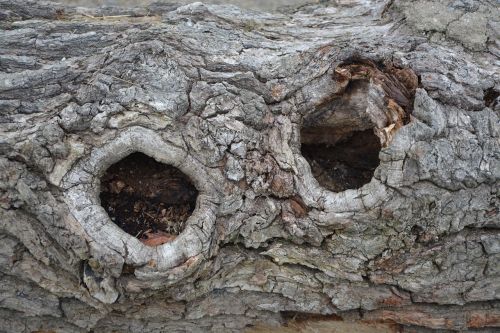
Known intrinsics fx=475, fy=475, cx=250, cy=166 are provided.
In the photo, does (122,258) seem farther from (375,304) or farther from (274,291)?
(375,304)

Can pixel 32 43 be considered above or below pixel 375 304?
above

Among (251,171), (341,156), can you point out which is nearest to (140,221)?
(251,171)

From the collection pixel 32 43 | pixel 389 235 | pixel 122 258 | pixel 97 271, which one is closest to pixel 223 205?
pixel 122 258

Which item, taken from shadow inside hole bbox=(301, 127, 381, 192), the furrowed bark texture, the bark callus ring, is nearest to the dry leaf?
the bark callus ring

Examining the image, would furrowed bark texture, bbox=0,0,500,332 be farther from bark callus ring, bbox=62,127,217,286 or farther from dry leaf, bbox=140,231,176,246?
dry leaf, bbox=140,231,176,246

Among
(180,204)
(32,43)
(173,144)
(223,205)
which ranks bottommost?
(180,204)

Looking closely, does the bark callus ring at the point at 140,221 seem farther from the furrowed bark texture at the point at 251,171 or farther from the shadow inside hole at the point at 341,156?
the shadow inside hole at the point at 341,156
